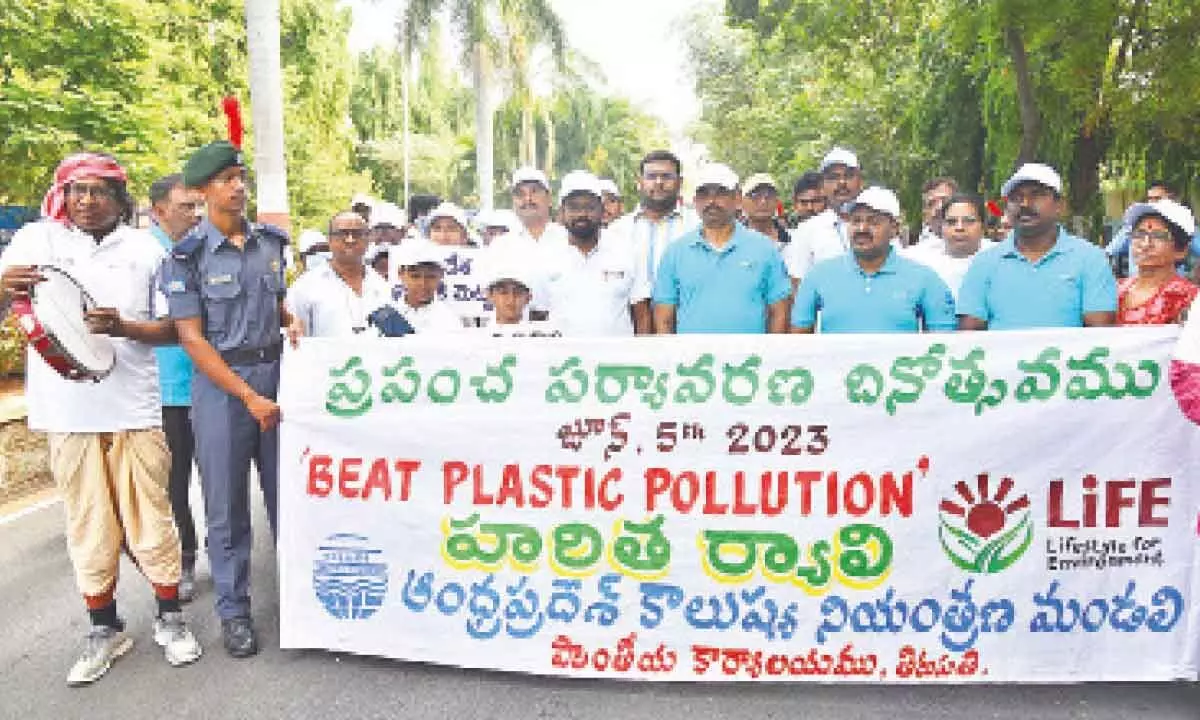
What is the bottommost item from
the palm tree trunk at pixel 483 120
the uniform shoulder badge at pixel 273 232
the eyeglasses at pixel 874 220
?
the uniform shoulder badge at pixel 273 232

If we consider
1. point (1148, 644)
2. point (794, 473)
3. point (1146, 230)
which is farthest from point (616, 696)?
point (1146, 230)

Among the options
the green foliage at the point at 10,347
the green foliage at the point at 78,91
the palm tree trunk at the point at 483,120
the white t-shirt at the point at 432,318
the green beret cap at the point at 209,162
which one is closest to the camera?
the green beret cap at the point at 209,162

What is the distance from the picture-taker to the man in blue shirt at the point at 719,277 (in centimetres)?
476

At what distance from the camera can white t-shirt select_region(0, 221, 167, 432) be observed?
400cm

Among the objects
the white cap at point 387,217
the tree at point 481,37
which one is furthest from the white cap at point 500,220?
the tree at point 481,37

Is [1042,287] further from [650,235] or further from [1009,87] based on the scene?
[1009,87]

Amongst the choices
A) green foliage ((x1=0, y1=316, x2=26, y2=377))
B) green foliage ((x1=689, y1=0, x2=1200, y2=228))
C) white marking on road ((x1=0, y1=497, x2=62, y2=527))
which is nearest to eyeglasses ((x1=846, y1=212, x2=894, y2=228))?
white marking on road ((x1=0, y1=497, x2=62, y2=527))

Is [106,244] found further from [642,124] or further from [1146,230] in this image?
[642,124]

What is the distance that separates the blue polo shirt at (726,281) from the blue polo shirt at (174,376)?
2.41 meters

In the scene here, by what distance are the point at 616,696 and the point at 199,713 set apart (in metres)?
1.53

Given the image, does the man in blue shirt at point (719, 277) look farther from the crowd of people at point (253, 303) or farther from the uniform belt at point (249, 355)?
the uniform belt at point (249, 355)

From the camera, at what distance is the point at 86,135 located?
9148mm

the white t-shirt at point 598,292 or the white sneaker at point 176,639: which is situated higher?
the white t-shirt at point 598,292

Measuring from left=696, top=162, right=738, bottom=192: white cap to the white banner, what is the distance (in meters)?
1.36
